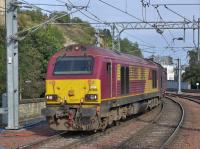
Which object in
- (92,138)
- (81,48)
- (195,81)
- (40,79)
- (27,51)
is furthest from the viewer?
(195,81)

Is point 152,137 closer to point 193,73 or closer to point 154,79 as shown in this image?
point 154,79

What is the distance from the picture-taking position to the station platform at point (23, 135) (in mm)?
16672

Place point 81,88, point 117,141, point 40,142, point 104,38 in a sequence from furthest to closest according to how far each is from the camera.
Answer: point 104,38 → point 81,88 → point 117,141 → point 40,142

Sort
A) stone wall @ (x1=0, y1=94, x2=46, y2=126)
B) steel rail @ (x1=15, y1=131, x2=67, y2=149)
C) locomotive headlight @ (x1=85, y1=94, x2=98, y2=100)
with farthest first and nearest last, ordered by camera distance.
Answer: stone wall @ (x1=0, y1=94, x2=46, y2=126), locomotive headlight @ (x1=85, y1=94, x2=98, y2=100), steel rail @ (x1=15, y1=131, x2=67, y2=149)

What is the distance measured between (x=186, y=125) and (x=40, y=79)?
15.7 m

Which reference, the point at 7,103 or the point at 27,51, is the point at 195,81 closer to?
the point at 27,51

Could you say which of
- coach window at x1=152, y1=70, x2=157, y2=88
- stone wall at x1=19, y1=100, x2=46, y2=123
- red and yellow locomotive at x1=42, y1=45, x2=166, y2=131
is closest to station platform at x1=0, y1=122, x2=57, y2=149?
red and yellow locomotive at x1=42, y1=45, x2=166, y2=131

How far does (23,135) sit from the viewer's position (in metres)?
18.9

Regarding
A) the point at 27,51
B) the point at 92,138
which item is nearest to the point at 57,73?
the point at 92,138

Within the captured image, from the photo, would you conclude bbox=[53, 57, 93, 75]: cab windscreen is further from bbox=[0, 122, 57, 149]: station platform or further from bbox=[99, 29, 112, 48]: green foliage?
bbox=[99, 29, 112, 48]: green foliage

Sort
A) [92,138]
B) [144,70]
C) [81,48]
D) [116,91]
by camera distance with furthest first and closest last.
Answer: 1. [144,70]
2. [116,91]
3. [81,48]
4. [92,138]

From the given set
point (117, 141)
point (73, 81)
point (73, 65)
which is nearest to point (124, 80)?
point (73, 65)

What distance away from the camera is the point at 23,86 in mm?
30625

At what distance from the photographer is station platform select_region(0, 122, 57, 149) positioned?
16.7m
